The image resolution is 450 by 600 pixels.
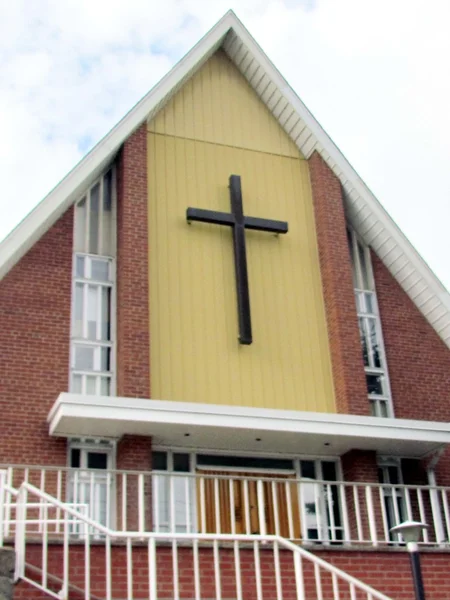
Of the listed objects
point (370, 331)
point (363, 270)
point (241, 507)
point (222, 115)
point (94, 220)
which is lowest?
point (241, 507)

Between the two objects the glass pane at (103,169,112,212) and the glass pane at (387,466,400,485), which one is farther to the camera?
the glass pane at (103,169,112,212)

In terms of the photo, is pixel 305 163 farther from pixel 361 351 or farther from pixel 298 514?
pixel 298 514

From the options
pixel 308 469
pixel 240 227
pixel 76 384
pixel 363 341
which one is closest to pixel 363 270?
pixel 363 341

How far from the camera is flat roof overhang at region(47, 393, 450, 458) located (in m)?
12.5

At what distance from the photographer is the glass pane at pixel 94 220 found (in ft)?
49.9

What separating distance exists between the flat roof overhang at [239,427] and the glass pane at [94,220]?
11.2 ft

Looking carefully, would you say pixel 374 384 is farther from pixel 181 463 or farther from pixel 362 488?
pixel 181 463

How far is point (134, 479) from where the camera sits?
1255 cm

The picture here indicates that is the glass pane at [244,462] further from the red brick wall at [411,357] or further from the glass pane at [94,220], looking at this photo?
the glass pane at [94,220]

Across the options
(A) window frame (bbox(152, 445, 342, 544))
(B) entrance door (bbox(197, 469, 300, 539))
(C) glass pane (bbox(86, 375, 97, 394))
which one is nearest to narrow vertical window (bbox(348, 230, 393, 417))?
(A) window frame (bbox(152, 445, 342, 544))

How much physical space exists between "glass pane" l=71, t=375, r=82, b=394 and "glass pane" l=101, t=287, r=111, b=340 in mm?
862

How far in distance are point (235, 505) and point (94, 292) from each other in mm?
4221

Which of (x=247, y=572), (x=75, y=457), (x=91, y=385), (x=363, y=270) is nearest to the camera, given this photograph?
(x=247, y=572)

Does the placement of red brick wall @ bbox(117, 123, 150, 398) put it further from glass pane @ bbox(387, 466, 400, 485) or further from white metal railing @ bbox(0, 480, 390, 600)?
glass pane @ bbox(387, 466, 400, 485)
